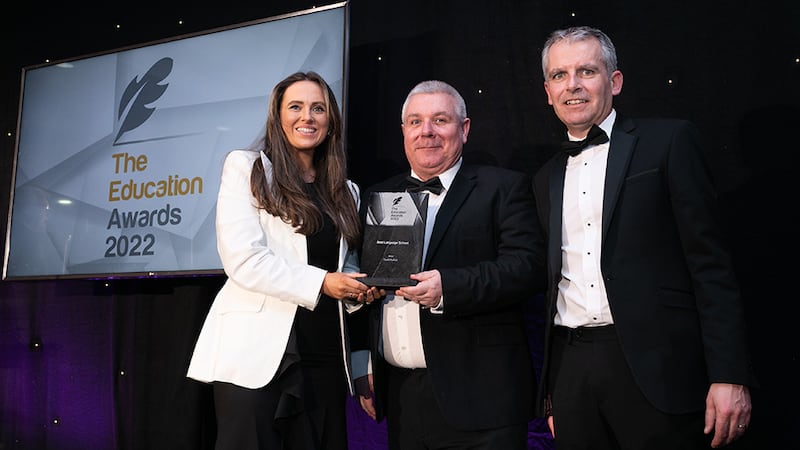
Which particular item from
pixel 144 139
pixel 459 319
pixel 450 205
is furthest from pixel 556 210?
pixel 144 139

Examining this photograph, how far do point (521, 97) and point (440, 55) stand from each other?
1.46 feet

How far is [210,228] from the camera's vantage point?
3.45 m

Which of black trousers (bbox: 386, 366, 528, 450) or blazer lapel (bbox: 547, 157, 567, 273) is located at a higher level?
blazer lapel (bbox: 547, 157, 567, 273)

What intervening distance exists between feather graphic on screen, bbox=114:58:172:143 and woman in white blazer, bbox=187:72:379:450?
5.21ft

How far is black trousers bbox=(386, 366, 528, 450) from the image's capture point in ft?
6.89

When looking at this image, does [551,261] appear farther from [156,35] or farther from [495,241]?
[156,35]

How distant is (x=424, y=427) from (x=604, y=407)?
21.4 inches

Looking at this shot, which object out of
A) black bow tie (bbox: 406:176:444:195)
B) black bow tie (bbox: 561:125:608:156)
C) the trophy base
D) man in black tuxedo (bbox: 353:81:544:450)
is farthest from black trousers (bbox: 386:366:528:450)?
black bow tie (bbox: 561:125:608:156)

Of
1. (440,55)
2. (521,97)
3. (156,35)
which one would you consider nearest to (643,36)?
(521,97)

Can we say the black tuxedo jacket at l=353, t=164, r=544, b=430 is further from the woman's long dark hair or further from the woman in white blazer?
the woman's long dark hair

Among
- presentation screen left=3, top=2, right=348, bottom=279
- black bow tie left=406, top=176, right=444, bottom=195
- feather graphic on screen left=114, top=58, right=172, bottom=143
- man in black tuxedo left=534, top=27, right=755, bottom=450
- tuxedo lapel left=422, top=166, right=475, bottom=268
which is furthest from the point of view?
feather graphic on screen left=114, top=58, right=172, bottom=143

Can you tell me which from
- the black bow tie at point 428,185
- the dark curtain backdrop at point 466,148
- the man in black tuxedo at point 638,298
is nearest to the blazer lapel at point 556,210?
the man in black tuxedo at point 638,298

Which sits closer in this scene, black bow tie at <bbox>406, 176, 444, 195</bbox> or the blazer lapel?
the blazer lapel

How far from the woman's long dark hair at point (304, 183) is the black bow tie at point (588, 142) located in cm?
72
